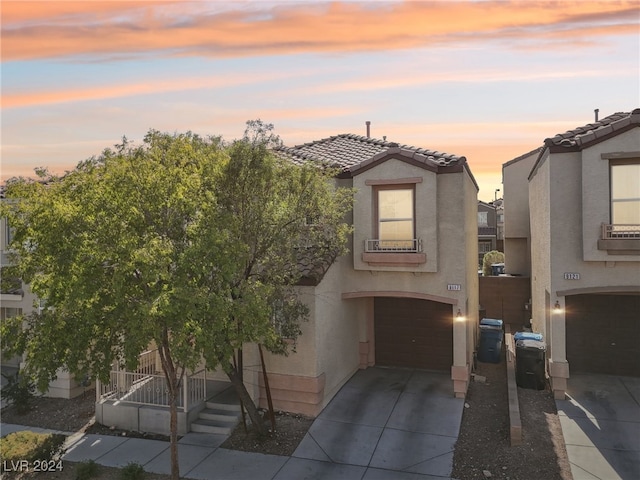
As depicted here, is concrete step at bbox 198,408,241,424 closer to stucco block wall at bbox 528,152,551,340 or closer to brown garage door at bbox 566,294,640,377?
stucco block wall at bbox 528,152,551,340

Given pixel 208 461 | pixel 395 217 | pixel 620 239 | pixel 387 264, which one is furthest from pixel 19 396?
pixel 620 239

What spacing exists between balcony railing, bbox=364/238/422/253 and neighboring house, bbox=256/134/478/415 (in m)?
0.03

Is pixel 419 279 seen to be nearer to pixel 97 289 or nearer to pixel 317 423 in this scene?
pixel 317 423

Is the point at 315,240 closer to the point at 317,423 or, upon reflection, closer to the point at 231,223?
the point at 231,223

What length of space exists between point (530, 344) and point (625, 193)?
15.5 ft

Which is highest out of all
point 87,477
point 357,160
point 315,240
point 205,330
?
point 357,160

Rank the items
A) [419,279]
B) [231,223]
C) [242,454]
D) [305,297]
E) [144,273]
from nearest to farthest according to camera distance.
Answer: [144,273]
[231,223]
[242,454]
[305,297]
[419,279]

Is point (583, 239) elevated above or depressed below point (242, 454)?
above

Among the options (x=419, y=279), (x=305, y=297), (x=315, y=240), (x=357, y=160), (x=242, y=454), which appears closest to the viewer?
(x=242, y=454)

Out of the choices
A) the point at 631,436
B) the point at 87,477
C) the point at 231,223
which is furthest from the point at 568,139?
the point at 87,477

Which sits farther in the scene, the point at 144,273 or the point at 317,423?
the point at 317,423

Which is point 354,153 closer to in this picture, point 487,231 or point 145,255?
point 145,255

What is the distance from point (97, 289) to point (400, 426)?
300 inches

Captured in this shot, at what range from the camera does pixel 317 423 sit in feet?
38.7
